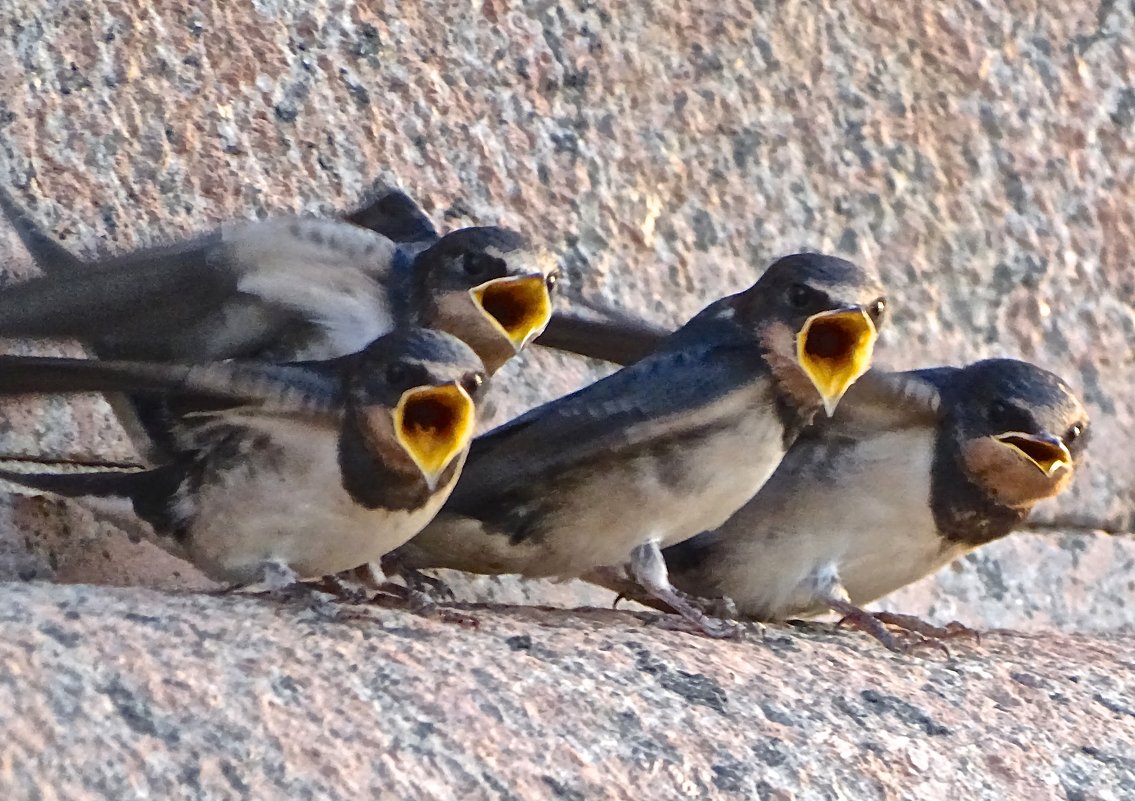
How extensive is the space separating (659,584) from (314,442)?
17.1 inches

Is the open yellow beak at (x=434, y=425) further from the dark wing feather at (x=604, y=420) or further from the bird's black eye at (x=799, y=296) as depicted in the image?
the bird's black eye at (x=799, y=296)

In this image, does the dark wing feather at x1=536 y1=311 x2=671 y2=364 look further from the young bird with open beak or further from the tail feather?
the tail feather

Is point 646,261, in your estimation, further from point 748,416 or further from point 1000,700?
point 1000,700

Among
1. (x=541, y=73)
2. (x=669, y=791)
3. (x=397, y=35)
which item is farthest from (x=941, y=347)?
(x=669, y=791)

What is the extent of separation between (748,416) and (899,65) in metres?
1.14

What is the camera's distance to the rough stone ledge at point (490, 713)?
117 centimetres

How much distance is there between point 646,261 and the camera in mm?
2613

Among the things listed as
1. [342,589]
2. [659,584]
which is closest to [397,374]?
[342,589]

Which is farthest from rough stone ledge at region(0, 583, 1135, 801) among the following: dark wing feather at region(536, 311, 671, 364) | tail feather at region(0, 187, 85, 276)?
dark wing feather at region(536, 311, 671, 364)

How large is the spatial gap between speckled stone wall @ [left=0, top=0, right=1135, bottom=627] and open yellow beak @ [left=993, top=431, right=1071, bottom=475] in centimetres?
72

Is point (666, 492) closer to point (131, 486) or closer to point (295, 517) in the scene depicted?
point (295, 517)

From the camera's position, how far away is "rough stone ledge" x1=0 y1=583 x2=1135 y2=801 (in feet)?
3.84

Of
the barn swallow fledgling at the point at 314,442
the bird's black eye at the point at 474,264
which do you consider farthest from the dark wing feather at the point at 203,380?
the bird's black eye at the point at 474,264

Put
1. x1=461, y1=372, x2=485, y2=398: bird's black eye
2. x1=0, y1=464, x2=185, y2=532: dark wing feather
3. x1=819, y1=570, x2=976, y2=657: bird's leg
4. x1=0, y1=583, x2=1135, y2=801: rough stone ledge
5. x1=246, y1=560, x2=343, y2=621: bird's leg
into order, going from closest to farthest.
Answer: x1=0, y1=583, x2=1135, y2=801: rough stone ledge
x1=246, y1=560, x2=343, y2=621: bird's leg
x1=461, y1=372, x2=485, y2=398: bird's black eye
x1=0, y1=464, x2=185, y2=532: dark wing feather
x1=819, y1=570, x2=976, y2=657: bird's leg
